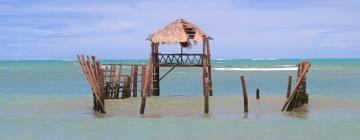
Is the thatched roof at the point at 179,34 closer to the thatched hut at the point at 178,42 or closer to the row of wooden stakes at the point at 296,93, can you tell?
the thatched hut at the point at 178,42

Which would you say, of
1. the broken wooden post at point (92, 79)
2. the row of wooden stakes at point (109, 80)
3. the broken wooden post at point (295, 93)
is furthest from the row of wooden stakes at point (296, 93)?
the broken wooden post at point (92, 79)

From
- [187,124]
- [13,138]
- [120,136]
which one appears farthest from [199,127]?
[13,138]

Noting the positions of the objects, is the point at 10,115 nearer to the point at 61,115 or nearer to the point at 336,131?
the point at 61,115

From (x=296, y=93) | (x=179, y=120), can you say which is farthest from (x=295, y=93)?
(x=179, y=120)

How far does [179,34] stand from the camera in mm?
31375

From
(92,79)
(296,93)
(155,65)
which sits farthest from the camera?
(155,65)

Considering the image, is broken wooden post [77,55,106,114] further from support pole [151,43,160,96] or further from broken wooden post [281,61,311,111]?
support pole [151,43,160,96]

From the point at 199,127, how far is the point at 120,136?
3035 mm

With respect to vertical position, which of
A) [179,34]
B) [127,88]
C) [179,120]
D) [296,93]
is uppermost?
[179,34]

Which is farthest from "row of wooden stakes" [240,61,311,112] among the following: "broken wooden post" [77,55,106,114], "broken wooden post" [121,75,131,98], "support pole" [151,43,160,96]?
"support pole" [151,43,160,96]

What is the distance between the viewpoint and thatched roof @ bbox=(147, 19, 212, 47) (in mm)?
31266

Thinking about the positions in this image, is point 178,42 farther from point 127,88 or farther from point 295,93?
point 295,93

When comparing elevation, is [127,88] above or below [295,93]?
below

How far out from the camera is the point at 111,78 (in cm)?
3031
